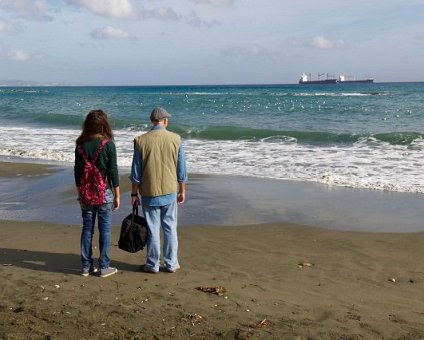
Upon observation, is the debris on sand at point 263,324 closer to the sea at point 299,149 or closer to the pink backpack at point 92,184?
the pink backpack at point 92,184

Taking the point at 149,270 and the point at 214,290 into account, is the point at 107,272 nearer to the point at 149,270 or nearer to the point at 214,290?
the point at 149,270

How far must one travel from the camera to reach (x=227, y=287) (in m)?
5.08

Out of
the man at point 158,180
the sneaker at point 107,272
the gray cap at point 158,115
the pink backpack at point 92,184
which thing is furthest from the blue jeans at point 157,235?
the gray cap at point 158,115

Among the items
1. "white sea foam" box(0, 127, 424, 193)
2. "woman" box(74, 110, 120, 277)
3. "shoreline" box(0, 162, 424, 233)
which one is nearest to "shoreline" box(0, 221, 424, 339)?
"woman" box(74, 110, 120, 277)

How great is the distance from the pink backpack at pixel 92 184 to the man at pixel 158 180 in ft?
1.12

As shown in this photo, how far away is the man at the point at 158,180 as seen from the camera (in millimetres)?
5398

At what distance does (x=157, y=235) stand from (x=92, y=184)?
858 millimetres

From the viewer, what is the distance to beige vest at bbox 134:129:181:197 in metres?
5.39

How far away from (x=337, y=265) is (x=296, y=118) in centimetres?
2610

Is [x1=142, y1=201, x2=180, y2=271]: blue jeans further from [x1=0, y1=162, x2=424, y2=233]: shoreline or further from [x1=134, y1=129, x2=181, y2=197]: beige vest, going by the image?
[x1=0, y1=162, x2=424, y2=233]: shoreline

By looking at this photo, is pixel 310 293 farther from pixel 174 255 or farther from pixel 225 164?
pixel 225 164

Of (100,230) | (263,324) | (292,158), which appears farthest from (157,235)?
(292,158)

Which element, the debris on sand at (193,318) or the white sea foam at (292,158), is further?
the white sea foam at (292,158)

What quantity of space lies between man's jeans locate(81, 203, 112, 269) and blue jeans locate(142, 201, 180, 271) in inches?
15.5
